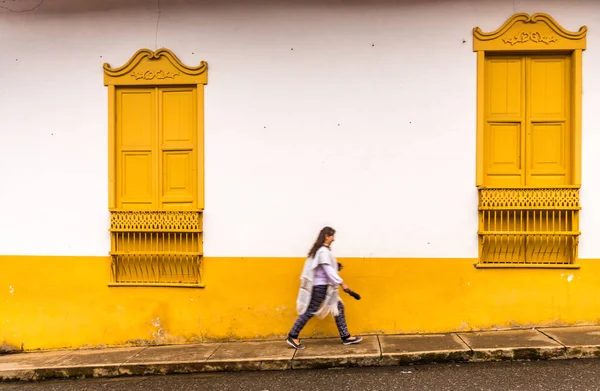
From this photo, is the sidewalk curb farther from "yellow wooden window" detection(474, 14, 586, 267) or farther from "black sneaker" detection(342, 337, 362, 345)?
"yellow wooden window" detection(474, 14, 586, 267)

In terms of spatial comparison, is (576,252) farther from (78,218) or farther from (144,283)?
(78,218)

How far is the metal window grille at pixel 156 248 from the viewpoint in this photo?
229 inches

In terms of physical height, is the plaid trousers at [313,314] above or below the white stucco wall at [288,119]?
below

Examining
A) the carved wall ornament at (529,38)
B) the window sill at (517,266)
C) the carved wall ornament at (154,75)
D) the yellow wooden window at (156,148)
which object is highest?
the carved wall ornament at (529,38)

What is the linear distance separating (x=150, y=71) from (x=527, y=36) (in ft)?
14.8

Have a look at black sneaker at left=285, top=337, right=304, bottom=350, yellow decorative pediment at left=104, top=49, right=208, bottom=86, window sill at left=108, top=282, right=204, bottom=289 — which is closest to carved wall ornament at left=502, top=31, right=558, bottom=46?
yellow decorative pediment at left=104, top=49, right=208, bottom=86

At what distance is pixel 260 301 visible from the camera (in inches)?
228

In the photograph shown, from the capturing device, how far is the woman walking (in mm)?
5156

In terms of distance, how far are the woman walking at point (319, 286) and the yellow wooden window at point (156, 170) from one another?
1.40 meters

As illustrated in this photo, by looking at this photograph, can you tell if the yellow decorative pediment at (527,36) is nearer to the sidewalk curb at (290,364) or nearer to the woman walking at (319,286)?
the woman walking at (319,286)

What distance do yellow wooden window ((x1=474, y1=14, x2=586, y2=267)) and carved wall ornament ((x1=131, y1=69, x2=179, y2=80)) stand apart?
3652mm

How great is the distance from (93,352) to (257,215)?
2546mm

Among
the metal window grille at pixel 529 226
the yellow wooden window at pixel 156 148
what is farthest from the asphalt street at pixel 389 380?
the yellow wooden window at pixel 156 148

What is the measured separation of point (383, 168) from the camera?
18.7ft
